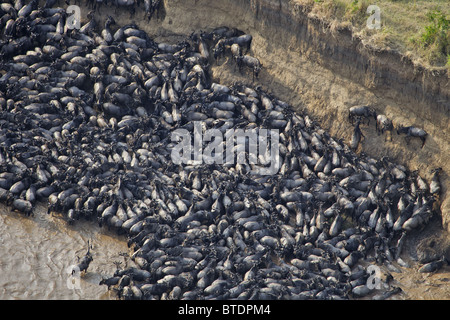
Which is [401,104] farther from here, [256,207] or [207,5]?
[207,5]

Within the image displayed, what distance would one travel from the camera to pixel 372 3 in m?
18.8

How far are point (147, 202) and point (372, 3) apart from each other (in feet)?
31.1

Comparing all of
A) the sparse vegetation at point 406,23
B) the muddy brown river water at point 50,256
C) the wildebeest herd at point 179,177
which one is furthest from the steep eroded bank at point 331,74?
the muddy brown river water at point 50,256

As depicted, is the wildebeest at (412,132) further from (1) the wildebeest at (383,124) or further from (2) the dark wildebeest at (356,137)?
(2) the dark wildebeest at (356,137)

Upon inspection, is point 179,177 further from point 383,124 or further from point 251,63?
point 383,124

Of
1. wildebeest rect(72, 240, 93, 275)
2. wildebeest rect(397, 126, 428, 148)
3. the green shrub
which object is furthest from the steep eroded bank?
wildebeest rect(72, 240, 93, 275)

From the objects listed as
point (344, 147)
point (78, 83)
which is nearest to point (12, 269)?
point (78, 83)

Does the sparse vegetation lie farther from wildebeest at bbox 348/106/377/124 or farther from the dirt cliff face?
wildebeest at bbox 348/106/377/124

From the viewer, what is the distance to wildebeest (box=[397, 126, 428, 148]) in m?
17.1

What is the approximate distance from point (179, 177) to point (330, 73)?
19.7ft

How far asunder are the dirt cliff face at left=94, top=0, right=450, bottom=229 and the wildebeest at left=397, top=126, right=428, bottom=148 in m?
0.15

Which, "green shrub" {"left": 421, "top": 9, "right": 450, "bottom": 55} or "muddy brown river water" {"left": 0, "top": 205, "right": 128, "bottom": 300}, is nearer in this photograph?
"muddy brown river water" {"left": 0, "top": 205, "right": 128, "bottom": 300}

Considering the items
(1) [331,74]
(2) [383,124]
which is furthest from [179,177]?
(2) [383,124]

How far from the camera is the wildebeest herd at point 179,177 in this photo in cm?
1441
